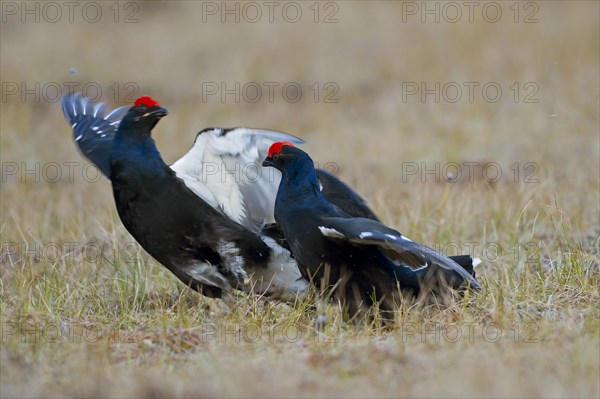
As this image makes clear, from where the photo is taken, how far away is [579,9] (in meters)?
13.0

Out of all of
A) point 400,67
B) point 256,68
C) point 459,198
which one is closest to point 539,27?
point 400,67

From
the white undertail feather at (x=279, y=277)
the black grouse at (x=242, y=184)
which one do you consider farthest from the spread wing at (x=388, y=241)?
the white undertail feather at (x=279, y=277)

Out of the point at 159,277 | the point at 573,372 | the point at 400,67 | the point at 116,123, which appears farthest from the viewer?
the point at 400,67

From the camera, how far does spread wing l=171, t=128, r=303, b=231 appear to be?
5.23 meters

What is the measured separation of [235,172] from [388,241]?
4.08ft

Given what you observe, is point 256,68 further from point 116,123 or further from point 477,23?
point 116,123

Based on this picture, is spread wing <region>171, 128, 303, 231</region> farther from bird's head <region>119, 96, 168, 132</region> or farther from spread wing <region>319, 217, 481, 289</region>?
spread wing <region>319, 217, 481, 289</region>

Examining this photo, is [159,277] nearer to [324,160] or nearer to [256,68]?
[324,160]

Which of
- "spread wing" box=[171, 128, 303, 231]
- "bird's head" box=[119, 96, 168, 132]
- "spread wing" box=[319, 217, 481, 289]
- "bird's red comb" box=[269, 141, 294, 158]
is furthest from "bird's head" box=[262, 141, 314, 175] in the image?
"bird's head" box=[119, 96, 168, 132]

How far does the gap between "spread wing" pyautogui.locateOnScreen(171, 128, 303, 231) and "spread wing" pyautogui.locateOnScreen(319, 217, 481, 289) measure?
73cm

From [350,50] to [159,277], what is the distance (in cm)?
792

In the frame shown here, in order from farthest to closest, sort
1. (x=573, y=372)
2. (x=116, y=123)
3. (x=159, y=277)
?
(x=116, y=123) < (x=159, y=277) < (x=573, y=372)

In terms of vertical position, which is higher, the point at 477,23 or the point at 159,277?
the point at 477,23

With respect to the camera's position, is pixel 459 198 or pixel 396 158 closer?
pixel 459 198
